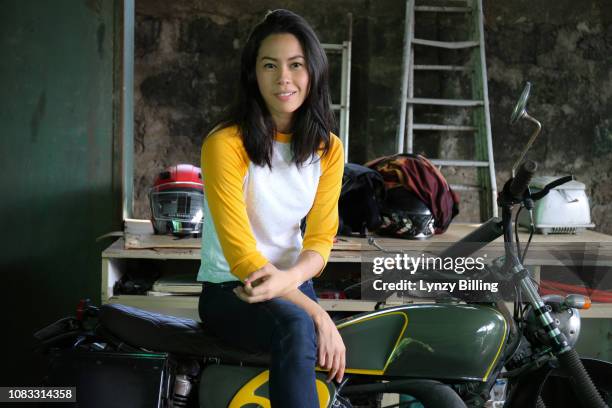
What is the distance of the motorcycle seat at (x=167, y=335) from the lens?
135 cm

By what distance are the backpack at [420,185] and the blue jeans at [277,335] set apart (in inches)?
51.5

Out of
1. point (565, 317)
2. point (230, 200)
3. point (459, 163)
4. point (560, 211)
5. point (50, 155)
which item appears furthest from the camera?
point (459, 163)

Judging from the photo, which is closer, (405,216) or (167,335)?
(167,335)

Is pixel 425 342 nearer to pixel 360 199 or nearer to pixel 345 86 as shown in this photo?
pixel 360 199

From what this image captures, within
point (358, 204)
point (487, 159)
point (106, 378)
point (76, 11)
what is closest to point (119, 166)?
point (76, 11)

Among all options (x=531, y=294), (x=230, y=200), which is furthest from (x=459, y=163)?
(x=230, y=200)

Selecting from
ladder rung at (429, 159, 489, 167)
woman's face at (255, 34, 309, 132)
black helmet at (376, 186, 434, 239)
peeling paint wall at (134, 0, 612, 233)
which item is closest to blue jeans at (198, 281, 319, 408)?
woman's face at (255, 34, 309, 132)

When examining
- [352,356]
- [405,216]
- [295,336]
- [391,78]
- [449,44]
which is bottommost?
[352,356]

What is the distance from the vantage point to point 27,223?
7.97ft

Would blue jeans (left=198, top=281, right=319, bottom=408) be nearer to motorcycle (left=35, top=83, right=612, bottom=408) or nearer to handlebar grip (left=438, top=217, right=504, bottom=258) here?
motorcycle (left=35, top=83, right=612, bottom=408)

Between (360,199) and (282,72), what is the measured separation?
4.09ft

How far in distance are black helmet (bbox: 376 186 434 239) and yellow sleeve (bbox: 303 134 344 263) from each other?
1046 millimetres

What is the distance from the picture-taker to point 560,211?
271 centimetres

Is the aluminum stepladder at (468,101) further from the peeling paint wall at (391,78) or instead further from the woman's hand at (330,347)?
the woman's hand at (330,347)
